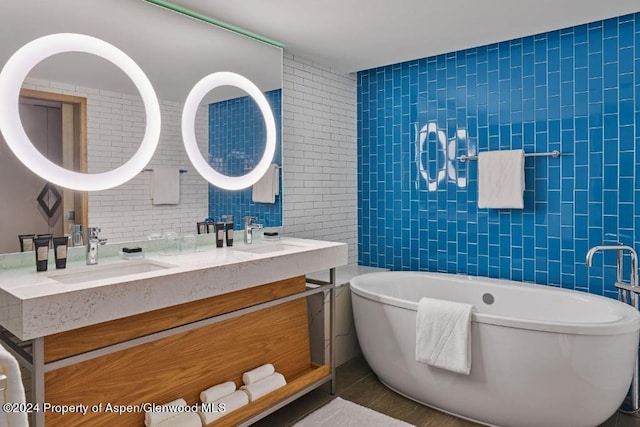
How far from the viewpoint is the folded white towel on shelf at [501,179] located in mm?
3113

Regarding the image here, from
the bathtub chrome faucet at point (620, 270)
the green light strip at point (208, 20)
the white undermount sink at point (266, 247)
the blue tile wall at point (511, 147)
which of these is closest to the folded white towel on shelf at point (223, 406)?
the white undermount sink at point (266, 247)

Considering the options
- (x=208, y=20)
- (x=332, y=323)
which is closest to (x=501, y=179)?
(x=332, y=323)

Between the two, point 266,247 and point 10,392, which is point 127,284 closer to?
point 10,392

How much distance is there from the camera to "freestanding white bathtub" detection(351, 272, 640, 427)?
2.22 metres

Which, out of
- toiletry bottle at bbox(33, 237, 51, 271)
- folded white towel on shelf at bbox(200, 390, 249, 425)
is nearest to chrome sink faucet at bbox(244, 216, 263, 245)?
folded white towel on shelf at bbox(200, 390, 249, 425)

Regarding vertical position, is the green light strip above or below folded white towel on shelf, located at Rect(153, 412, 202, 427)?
above

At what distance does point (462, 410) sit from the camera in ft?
8.35

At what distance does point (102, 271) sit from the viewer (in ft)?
6.95

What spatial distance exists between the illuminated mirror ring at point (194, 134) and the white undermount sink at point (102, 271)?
799 mm

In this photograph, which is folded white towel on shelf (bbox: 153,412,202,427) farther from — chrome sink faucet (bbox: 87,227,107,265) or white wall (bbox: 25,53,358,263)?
white wall (bbox: 25,53,358,263)

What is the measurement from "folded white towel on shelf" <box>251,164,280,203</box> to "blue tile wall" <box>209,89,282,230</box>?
0.13 feet

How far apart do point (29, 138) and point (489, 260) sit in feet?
10.0

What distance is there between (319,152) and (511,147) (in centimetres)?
151

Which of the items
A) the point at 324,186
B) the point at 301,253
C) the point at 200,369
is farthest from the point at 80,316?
the point at 324,186
